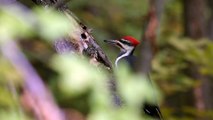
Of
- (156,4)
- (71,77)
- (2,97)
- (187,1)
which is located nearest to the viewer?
(71,77)

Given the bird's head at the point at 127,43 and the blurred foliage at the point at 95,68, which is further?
the bird's head at the point at 127,43

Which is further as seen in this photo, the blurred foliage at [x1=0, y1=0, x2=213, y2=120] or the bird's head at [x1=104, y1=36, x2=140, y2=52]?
the bird's head at [x1=104, y1=36, x2=140, y2=52]

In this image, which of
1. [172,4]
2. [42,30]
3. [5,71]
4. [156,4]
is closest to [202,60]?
[156,4]

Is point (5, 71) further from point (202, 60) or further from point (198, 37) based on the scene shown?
point (198, 37)

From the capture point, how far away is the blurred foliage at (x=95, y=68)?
1.56 m

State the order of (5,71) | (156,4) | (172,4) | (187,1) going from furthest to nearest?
(172,4) → (187,1) → (156,4) → (5,71)

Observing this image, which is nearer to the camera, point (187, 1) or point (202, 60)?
point (202, 60)

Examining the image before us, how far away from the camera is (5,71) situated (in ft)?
6.59

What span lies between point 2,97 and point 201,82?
370 centimetres

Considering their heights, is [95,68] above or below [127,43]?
below

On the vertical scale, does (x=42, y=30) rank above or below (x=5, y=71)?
below

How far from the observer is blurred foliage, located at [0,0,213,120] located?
1557 mm

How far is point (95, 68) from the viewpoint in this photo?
2.30m

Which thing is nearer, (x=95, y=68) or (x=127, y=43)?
(x=95, y=68)
